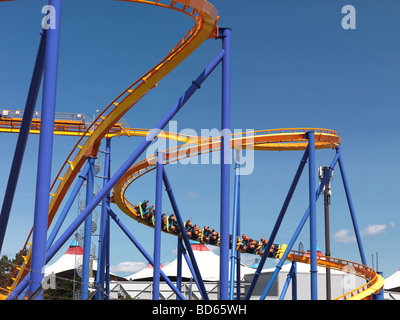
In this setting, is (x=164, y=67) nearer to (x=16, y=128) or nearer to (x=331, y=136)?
(x=331, y=136)

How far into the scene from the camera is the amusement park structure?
7.54 meters

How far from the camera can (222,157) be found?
10047mm

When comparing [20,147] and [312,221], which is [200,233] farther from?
[20,147]

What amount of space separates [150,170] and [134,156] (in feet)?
22.6

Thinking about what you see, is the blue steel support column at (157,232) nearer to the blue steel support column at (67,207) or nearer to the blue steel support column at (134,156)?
the blue steel support column at (67,207)

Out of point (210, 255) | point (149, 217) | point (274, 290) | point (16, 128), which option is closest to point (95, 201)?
point (149, 217)

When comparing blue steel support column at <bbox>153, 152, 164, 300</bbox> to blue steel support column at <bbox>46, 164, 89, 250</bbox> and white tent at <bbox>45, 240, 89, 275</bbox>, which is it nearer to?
blue steel support column at <bbox>46, 164, 89, 250</bbox>

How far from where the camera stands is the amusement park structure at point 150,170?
24.7ft

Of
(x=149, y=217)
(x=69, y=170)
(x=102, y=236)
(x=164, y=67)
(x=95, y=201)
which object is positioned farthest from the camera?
(x=149, y=217)

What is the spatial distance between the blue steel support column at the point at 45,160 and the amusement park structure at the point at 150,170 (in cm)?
1

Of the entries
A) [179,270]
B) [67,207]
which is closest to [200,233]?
[179,270]

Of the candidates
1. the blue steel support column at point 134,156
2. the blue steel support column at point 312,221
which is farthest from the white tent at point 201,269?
the blue steel support column at point 134,156

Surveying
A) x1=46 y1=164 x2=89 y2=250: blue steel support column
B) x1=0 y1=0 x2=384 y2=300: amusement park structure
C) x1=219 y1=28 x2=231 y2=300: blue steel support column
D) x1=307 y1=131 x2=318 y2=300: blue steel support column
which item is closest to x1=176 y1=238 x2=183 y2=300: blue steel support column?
x1=0 y1=0 x2=384 y2=300: amusement park structure
